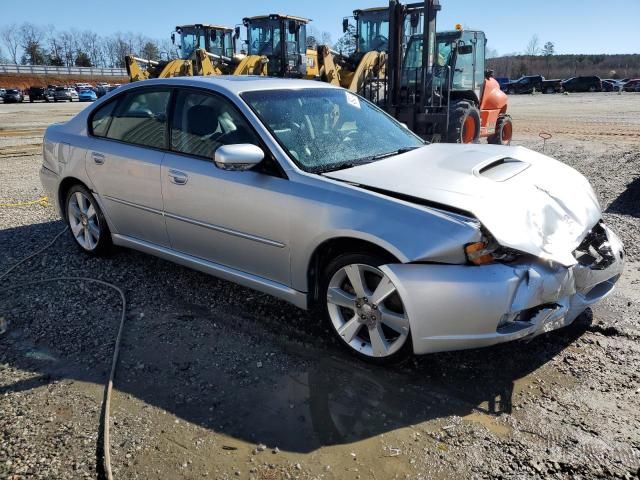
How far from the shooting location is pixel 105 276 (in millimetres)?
4727

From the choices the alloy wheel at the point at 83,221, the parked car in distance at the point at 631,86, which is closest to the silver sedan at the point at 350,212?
the alloy wheel at the point at 83,221

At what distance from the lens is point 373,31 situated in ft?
49.2

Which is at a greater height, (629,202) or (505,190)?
(505,190)

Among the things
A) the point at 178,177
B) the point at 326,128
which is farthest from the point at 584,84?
the point at 178,177

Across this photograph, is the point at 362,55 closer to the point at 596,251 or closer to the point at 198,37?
the point at 198,37

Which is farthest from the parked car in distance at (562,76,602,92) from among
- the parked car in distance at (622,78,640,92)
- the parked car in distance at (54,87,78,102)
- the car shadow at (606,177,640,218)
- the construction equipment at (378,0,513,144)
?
the car shadow at (606,177,640,218)

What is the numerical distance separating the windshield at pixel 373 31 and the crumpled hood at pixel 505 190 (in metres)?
12.0

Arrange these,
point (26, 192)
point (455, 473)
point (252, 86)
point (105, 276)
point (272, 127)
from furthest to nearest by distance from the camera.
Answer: point (26, 192)
point (105, 276)
point (252, 86)
point (272, 127)
point (455, 473)

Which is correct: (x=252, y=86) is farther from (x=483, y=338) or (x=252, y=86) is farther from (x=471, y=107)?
(x=471, y=107)

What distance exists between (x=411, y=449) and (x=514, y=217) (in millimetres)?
1371

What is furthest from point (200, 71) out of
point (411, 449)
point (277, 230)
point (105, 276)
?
point (411, 449)

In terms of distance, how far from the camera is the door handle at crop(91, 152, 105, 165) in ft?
15.1

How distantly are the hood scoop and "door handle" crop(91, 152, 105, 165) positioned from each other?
3155 millimetres

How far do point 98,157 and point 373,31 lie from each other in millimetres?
12065
